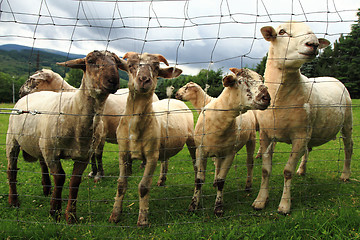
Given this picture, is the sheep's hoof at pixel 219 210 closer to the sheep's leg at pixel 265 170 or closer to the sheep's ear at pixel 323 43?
the sheep's leg at pixel 265 170

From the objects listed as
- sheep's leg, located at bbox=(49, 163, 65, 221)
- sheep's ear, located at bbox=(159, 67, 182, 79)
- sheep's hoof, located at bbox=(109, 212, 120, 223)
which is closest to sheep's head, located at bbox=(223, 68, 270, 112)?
sheep's ear, located at bbox=(159, 67, 182, 79)

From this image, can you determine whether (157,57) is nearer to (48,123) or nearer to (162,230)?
(48,123)

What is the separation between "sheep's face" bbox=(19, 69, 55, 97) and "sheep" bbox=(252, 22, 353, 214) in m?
4.68

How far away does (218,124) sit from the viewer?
15.5 feet

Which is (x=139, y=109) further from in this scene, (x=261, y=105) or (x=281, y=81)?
(x=281, y=81)

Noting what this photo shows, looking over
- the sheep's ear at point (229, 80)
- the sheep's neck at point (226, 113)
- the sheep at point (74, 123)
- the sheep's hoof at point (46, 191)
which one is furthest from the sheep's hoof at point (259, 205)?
the sheep's hoof at point (46, 191)

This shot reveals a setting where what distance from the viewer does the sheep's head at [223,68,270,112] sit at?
13.7 ft

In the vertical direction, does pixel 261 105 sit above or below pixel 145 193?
above

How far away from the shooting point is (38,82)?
19.8 feet

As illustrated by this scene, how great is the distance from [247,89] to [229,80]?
1.06 ft

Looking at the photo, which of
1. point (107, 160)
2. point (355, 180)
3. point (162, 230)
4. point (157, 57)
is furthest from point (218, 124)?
point (107, 160)

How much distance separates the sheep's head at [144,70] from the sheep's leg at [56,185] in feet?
5.55

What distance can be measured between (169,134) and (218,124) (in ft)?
3.05

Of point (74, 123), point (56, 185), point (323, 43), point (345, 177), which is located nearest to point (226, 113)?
point (323, 43)
